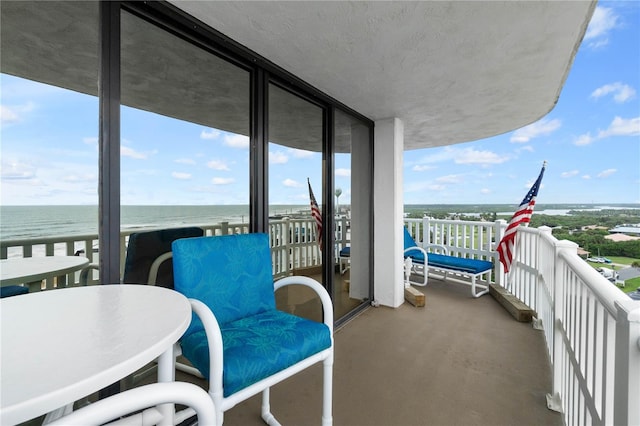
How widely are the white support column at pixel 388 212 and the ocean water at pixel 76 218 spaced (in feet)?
7.56

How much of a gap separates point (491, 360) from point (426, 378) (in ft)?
2.24

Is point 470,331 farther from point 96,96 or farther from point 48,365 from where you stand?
point 96,96

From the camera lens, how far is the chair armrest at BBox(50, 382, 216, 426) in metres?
0.53

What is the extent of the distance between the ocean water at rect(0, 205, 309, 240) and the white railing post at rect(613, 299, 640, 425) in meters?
1.88

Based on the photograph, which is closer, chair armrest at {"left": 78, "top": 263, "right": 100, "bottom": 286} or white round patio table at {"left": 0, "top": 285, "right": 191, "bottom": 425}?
white round patio table at {"left": 0, "top": 285, "right": 191, "bottom": 425}

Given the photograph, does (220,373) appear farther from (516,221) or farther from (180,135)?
(516,221)

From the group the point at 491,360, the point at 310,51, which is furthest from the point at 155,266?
the point at 491,360

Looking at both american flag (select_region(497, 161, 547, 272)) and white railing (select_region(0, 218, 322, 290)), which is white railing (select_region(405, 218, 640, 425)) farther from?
white railing (select_region(0, 218, 322, 290))

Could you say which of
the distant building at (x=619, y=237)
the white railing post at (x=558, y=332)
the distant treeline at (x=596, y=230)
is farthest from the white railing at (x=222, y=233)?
the distant building at (x=619, y=237)

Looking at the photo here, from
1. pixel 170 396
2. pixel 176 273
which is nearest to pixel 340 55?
pixel 176 273

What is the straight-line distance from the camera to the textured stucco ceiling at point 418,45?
1532 millimetres

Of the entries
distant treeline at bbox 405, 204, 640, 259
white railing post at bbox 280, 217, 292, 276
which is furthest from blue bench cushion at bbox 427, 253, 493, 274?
white railing post at bbox 280, 217, 292, 276

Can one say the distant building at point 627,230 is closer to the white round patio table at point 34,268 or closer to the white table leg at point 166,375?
the white table leg at point 166,375

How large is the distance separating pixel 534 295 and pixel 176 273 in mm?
3803
